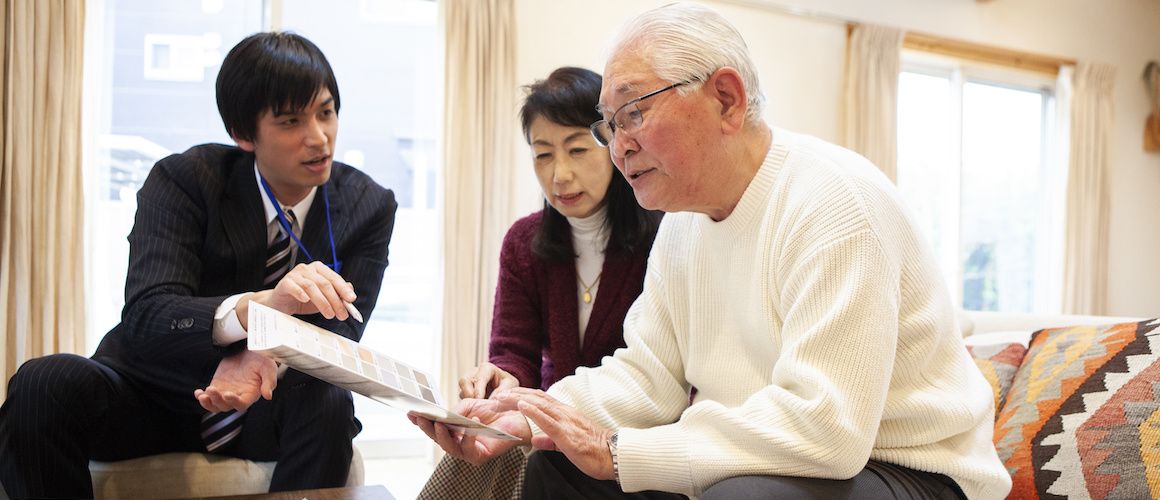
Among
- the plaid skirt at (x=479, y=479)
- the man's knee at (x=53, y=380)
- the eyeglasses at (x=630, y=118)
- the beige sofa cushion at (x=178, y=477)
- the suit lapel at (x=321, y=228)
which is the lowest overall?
the beige sofa cushion at (x=178, y=477)

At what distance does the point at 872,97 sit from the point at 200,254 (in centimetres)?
451

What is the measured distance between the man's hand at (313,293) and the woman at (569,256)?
421 mm

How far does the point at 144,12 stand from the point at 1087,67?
5.98 meters

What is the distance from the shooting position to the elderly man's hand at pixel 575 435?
1266mm

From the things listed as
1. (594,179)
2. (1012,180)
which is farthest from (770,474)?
(1012,180)

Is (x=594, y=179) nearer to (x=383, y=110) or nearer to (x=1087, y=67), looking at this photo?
(x=383, y=110)

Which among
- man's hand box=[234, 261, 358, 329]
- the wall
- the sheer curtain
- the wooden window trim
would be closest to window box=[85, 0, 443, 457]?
the sheer curtain

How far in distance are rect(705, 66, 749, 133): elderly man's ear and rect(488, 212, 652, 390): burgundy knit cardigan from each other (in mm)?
658

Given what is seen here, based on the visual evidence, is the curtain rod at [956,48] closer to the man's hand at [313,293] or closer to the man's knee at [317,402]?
the man's knee at [317,402]

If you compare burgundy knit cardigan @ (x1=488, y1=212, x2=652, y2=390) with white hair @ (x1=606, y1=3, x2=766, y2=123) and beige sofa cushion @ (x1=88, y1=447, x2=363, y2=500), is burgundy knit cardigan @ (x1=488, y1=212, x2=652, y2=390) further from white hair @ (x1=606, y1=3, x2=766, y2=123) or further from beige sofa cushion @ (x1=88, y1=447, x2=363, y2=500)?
white hair @ (x1=606, y1=3, x2=766, y2=123)

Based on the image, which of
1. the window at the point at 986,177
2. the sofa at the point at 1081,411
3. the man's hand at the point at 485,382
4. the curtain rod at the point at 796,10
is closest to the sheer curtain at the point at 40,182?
the man's hand at the point at 485,382

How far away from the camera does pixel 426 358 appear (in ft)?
14.8

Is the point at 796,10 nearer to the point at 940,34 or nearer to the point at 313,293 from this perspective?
the point at 940,34

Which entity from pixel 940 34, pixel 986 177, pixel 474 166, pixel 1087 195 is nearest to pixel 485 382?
pixel 474 166
